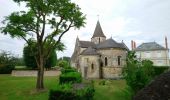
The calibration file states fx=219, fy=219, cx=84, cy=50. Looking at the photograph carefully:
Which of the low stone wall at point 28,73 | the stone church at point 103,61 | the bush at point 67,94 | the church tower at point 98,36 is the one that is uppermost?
the church tower at point 98,36

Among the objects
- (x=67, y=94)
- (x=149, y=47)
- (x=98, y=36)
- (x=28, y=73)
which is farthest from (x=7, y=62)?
(x=149, y=47)

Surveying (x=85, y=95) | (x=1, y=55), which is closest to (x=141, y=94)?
(x=85, y=95)

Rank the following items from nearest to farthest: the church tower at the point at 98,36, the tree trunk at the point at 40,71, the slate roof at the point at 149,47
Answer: the tree trunk at the point at 40,71, the church tower at the point at 98,36, the slate roof at the point at 149,47

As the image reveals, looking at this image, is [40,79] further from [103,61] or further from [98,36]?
[98,36]

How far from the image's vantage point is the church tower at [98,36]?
5909cm

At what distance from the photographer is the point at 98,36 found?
59.2 meters

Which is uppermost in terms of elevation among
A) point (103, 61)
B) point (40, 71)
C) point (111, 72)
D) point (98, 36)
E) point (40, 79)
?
point (98, 36)

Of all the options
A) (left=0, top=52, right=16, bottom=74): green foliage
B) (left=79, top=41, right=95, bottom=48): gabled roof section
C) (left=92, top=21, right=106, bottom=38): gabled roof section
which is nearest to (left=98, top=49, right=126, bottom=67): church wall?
(left=79, top=41, right=95, bottom=48): gabled roof section

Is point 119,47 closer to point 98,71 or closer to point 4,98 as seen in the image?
point 98,71

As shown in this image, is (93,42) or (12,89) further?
(93,42)

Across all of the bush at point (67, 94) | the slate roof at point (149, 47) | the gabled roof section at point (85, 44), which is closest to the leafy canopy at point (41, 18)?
the bush at point (67, 94)

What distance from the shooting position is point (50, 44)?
28.7 meters

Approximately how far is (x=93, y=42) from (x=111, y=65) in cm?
1348

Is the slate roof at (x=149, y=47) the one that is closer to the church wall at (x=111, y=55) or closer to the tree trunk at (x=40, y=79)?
the church wall at (x=111, y=55)
